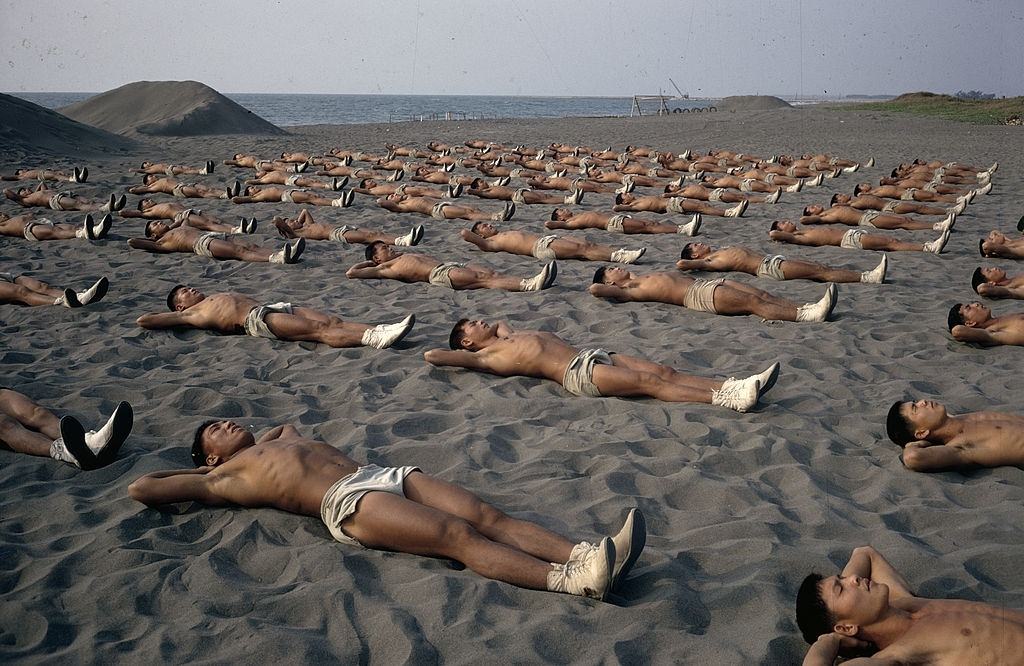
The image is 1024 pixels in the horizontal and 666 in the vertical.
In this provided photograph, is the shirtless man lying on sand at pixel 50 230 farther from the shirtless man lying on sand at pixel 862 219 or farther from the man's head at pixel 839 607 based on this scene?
the man's head at pixel 839 607

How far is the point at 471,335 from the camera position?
6152 mm

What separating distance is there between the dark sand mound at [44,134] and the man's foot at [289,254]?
15.5 meters

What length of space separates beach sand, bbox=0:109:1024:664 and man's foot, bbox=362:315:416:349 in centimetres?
13

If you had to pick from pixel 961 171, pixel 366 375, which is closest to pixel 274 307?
pixel 366 375

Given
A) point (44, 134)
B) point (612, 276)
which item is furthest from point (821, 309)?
point (44, 134)

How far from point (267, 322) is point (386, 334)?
1186 millimetres

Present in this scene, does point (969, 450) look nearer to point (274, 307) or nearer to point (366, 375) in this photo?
point (366, 375)

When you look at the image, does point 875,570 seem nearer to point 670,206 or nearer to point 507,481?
point 507,481

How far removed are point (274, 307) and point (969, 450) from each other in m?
5.55

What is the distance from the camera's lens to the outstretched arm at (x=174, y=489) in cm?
409

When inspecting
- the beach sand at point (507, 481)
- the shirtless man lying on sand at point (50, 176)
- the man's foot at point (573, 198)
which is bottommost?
the beach sand at point (507, 481)

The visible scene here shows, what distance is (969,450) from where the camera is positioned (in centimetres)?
429

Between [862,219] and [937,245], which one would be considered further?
[862,219]

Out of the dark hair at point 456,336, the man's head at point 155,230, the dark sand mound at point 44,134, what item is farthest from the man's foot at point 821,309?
the dark sand mound at point 44,134
